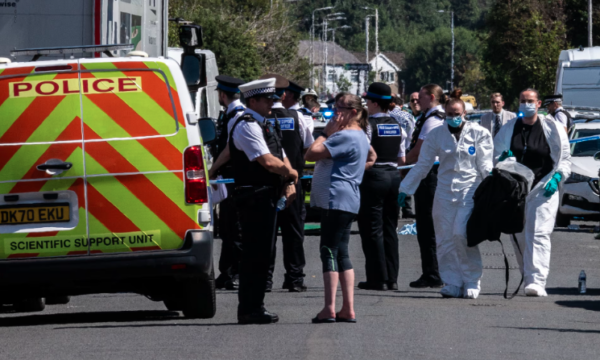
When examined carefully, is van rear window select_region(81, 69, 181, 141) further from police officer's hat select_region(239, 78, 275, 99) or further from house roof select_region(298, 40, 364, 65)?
house roof select_region(298, 40, 364, 65)

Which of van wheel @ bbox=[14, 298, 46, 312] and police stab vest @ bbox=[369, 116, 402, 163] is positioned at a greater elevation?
police stab vest @ bbox=[369, 116, 402, 163]

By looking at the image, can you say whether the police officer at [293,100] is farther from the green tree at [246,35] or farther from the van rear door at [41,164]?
the green tree at [246,35]

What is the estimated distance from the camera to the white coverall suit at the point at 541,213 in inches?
428

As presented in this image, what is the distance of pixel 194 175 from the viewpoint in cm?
843

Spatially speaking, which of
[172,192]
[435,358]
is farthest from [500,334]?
[172,192]

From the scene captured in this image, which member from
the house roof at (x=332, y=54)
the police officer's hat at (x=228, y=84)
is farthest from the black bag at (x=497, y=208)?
the house roof at (x=332, y=54)

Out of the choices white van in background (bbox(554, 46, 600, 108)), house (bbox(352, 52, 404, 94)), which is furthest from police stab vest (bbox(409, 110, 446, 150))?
house (bbox(352, 52, 404, 94))

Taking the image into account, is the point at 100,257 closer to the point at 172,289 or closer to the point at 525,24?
the point at 172,289

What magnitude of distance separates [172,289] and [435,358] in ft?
9.15

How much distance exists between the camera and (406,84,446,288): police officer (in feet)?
37.7

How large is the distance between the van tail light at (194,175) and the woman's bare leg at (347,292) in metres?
1.14

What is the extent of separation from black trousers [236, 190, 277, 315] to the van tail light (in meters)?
0.36

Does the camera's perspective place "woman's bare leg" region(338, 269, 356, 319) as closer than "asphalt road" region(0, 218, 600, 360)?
No

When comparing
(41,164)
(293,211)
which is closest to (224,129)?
(293,211)
